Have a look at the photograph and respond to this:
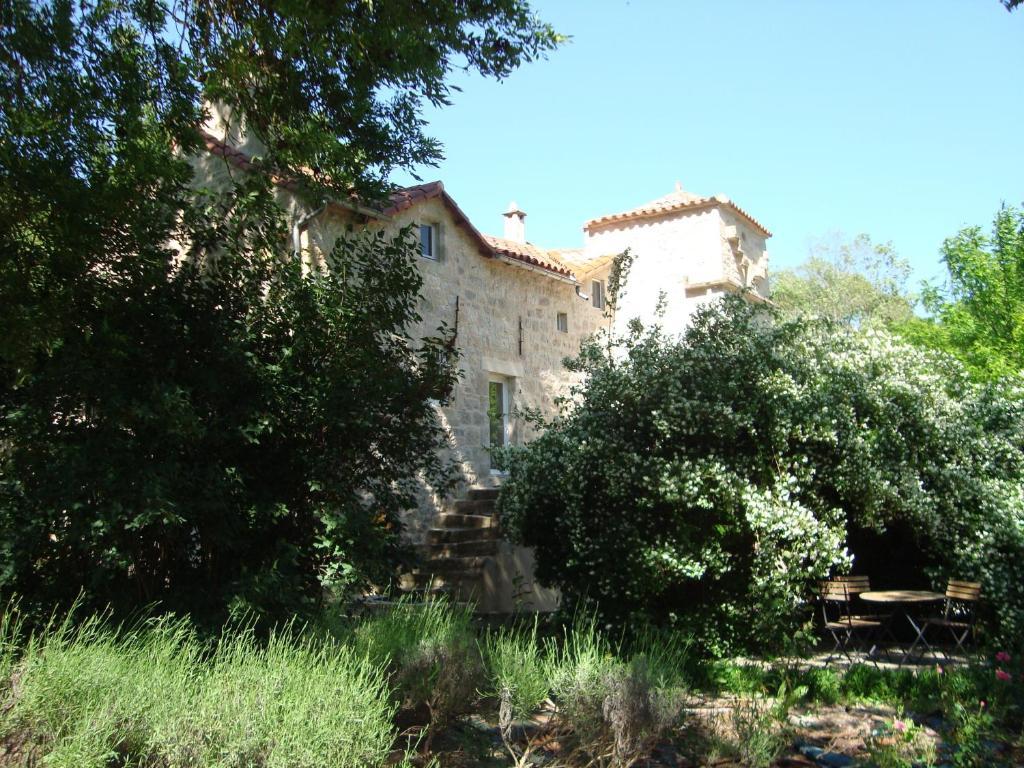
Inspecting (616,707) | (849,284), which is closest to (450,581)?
(616,707)

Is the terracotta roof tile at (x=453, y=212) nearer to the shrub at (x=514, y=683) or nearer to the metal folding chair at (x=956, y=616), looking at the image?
the shrub at (x=514, y=683)

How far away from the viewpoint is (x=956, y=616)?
31.0 ft

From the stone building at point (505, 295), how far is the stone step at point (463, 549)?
0.02m

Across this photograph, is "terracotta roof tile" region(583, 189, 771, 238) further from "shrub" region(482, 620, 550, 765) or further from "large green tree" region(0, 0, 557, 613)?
"shrub" region(482, 620, 550, 765)

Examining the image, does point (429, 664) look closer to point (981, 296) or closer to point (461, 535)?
point (461, 535)

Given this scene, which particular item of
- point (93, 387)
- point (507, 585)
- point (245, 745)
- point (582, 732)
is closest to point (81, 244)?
point (93, 387)

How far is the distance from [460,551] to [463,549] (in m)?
0.05

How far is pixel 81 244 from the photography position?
19.0ft

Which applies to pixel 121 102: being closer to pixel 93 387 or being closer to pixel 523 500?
pixel 93 387

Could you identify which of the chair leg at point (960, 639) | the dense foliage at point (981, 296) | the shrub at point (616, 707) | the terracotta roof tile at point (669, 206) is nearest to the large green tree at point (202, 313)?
the shrub at point (616, 707)

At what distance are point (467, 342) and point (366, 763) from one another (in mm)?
9815

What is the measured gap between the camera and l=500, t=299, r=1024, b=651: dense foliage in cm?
845

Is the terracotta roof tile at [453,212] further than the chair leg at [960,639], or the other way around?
the terracotta roof tile at [453,212]

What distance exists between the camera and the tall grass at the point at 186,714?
3.61 meters
